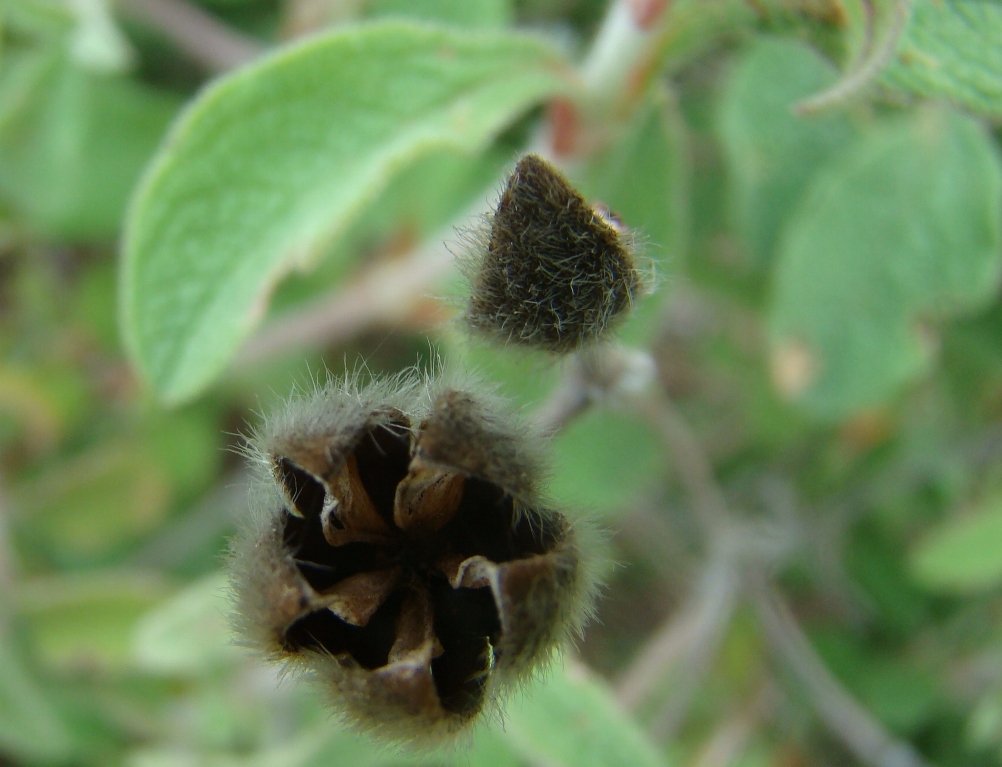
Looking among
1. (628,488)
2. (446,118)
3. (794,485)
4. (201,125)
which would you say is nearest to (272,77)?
(201,125)

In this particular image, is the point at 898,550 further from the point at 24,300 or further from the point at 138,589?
the point at 24,300

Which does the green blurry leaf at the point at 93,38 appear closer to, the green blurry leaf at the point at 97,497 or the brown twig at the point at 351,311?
the brown twig at the point at 351,311

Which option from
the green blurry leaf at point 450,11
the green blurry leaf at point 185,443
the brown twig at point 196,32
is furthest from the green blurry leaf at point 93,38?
the green blurry leaf at point 185,443

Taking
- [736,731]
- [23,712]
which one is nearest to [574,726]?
[736,731]

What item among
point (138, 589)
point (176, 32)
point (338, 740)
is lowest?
point (338, 740)

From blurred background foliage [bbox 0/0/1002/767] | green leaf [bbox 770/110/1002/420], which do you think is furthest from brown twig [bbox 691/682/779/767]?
green leaf [bbox 770/110/1002/420]

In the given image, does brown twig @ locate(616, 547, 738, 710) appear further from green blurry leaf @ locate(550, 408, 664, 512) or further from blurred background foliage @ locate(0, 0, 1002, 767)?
green blurry leaf @ locate(550, 408, 664, 512)

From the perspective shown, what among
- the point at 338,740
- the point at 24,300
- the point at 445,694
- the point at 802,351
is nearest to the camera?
the point at 445,694

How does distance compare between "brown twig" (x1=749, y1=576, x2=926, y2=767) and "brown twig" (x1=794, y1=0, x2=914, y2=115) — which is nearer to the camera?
"brown twig" (x1=794, y1=0, x2=914, y2=115)
